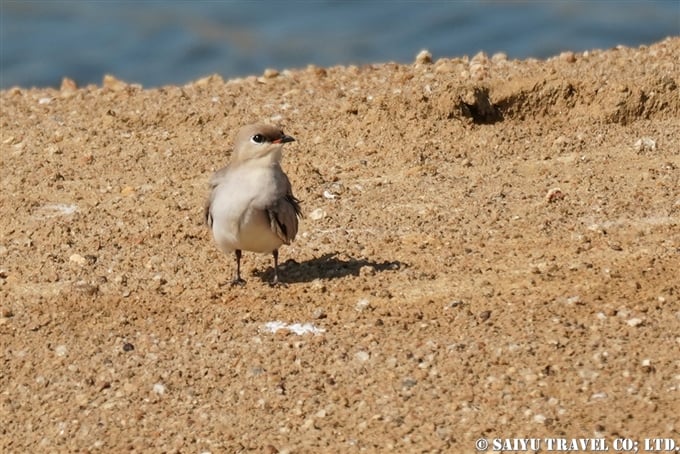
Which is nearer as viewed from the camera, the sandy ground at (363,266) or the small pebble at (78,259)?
the sandy ground at (363,266)

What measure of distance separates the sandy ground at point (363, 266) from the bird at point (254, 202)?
0.32 metres

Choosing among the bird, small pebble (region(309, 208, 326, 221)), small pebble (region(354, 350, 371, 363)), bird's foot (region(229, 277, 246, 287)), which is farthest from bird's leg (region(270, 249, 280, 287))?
small pebble (region(354, 350, 371, 363))

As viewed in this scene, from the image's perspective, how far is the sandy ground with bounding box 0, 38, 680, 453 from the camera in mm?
7449

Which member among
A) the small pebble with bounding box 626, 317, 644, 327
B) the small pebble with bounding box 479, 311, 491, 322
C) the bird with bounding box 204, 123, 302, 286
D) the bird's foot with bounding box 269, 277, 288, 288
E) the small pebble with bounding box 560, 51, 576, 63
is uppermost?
the small pebble with bounding box 560, 51, 576, 63

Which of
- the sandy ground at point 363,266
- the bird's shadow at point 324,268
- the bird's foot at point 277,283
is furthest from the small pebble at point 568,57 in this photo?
the bird's foot at point 277,283

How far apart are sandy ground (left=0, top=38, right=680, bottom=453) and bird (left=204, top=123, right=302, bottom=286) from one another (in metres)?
0.32

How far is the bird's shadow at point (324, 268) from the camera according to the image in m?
9.01

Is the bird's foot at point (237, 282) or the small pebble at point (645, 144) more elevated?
the small pebble at point (645, 144)

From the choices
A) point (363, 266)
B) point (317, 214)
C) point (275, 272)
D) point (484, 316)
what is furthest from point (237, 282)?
point (484, 316)

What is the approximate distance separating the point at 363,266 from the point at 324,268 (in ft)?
0.86

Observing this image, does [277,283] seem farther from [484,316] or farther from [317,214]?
[484,316]

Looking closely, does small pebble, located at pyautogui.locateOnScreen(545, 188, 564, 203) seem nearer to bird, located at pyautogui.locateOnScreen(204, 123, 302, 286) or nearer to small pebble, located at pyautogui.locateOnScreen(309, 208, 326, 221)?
small pebble, located at pyautogui.locateOnScreen(309, 208, 326, 221)

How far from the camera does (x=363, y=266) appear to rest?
29.7 ft

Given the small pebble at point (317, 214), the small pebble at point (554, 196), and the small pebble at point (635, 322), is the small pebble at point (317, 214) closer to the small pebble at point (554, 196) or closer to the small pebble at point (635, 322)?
the small pebble at point (554, 196)
